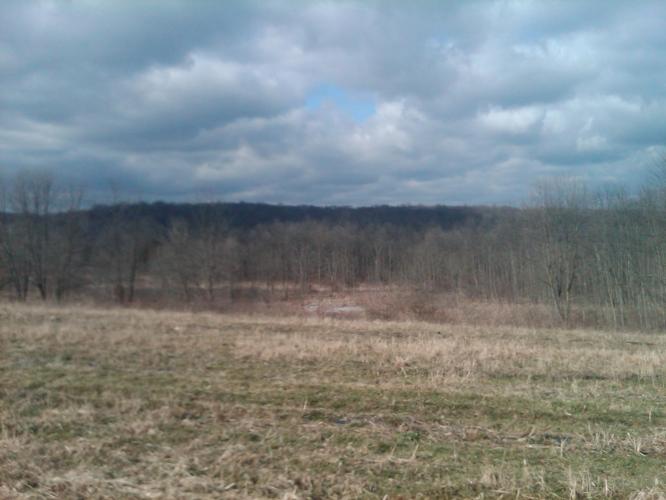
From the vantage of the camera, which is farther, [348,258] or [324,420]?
[348,258]

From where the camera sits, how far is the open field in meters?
5.86

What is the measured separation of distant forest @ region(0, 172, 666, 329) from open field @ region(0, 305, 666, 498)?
25465 millimetres

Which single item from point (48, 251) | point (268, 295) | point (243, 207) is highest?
point (243, 207)

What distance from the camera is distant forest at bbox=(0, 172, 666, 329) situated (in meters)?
37.0

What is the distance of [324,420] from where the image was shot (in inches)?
316

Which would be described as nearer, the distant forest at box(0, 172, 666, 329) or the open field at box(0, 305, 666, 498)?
the open field at box(0, 305, 666, 498)

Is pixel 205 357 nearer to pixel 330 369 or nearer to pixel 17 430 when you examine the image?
pixel 330 369

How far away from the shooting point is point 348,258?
254ft

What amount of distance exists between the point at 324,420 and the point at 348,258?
69.4 meters

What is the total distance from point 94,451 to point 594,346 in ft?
50.4

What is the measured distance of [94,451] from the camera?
6664 mm

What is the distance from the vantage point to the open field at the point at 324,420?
586cm

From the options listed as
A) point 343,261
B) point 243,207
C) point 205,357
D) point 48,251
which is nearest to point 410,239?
point 343,261

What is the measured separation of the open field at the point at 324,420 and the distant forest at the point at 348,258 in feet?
83.5
